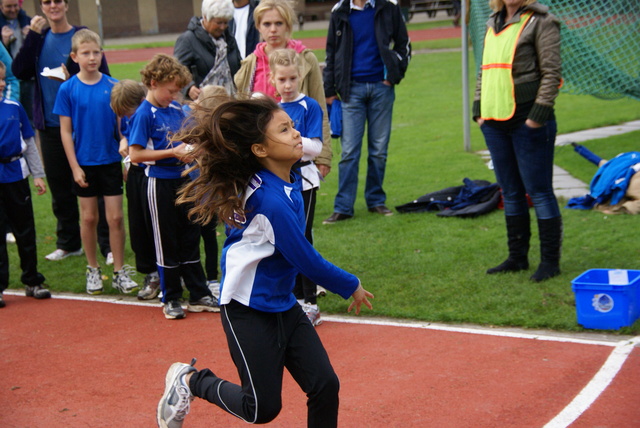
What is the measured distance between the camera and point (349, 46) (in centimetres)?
909

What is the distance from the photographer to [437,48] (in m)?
30.6

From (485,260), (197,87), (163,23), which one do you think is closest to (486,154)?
(485,260)

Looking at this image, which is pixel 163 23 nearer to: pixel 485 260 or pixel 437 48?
pixel 437 48

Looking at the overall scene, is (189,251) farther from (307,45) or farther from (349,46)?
(307,45)

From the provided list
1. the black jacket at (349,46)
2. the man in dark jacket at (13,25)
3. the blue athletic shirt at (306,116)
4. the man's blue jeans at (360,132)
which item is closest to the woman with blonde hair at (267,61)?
the blue athletic shirt at (306,116)

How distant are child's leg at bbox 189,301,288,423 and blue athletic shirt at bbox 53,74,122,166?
12.6ft

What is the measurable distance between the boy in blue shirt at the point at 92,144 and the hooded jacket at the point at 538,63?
3565mm

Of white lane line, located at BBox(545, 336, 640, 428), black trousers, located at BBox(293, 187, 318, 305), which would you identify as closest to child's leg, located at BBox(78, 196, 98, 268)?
black trousers, located at BBox(293, 187, 318, 305)

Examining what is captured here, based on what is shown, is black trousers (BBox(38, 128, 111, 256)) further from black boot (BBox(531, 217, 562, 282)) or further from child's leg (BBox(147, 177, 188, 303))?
black boot (BBox(531, 217, 562, 282))

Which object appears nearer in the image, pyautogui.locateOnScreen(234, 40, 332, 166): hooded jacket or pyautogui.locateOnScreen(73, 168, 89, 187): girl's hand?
pyautogui.locateOnScreen(234, 40, 332, 166): hooded jacket

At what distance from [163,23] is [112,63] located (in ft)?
58.4

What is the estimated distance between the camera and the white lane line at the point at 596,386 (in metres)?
4.39

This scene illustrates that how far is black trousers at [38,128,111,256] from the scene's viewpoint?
7836 mm

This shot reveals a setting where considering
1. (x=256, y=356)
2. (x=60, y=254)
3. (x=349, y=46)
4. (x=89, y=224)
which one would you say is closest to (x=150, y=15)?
(x=349, y=46)
